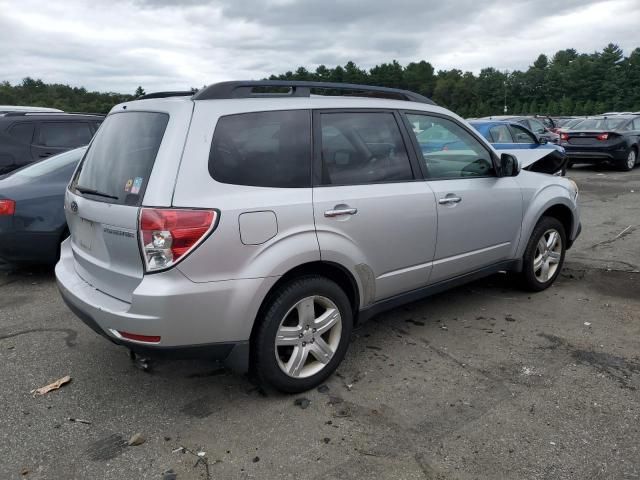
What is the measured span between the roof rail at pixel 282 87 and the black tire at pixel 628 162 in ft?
43.0

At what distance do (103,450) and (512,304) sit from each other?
3520 mm

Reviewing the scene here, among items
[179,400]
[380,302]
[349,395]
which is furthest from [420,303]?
[179,400]

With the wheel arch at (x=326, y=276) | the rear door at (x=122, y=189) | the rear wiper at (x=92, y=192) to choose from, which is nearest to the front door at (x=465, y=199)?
the wheel arch at (x=326, y=276)

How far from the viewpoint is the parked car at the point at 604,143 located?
14.6 metres

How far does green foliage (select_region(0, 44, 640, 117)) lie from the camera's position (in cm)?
4341

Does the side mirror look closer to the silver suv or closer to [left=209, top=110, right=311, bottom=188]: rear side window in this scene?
the silver suv

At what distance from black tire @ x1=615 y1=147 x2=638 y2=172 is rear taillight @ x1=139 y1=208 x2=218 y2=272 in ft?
49.3

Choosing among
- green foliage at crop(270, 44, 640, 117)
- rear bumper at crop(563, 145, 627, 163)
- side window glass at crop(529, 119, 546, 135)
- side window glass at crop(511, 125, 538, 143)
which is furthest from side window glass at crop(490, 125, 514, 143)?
green foliage at crop(270, 44, 640, 117)

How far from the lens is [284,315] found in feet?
10.1

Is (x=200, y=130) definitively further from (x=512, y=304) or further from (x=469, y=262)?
(x=512, y=304)

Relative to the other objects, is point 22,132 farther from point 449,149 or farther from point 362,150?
point 449,149

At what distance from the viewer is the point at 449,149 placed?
4316 mm

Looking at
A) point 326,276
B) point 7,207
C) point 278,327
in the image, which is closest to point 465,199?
point 326,276

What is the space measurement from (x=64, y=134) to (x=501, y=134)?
827 cm
